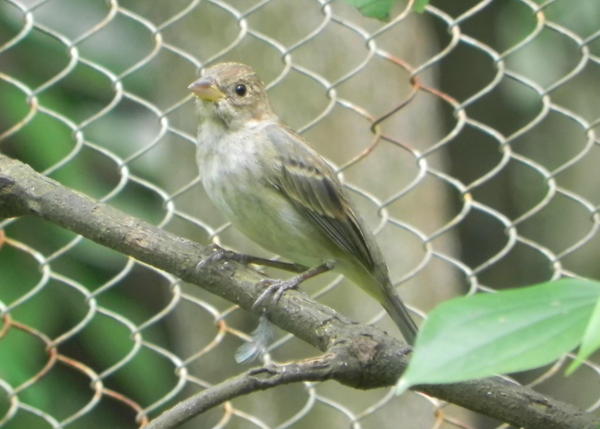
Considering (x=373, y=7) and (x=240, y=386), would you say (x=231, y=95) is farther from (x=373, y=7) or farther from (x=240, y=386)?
(x=373, y=7)

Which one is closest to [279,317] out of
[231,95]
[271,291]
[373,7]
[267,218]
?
[271,291]

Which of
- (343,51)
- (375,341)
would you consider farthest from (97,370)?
(375,341)

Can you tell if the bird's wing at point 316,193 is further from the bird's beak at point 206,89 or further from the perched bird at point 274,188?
the bird's beak at point 206,89

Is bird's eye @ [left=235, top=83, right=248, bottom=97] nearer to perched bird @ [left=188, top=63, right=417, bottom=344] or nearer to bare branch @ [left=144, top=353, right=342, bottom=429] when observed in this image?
perched bird @ [left=188, top=63, right=417, bottom=344]

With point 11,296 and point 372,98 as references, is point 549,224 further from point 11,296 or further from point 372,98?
point 11,296

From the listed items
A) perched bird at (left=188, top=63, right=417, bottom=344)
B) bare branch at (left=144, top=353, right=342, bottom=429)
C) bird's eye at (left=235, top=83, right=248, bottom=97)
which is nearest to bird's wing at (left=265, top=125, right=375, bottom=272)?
perched bird at (left=188, top=63, right=417, bottom=344)

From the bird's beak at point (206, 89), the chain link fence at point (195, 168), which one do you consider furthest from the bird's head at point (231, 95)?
the chain link fence at point (195, 168)
